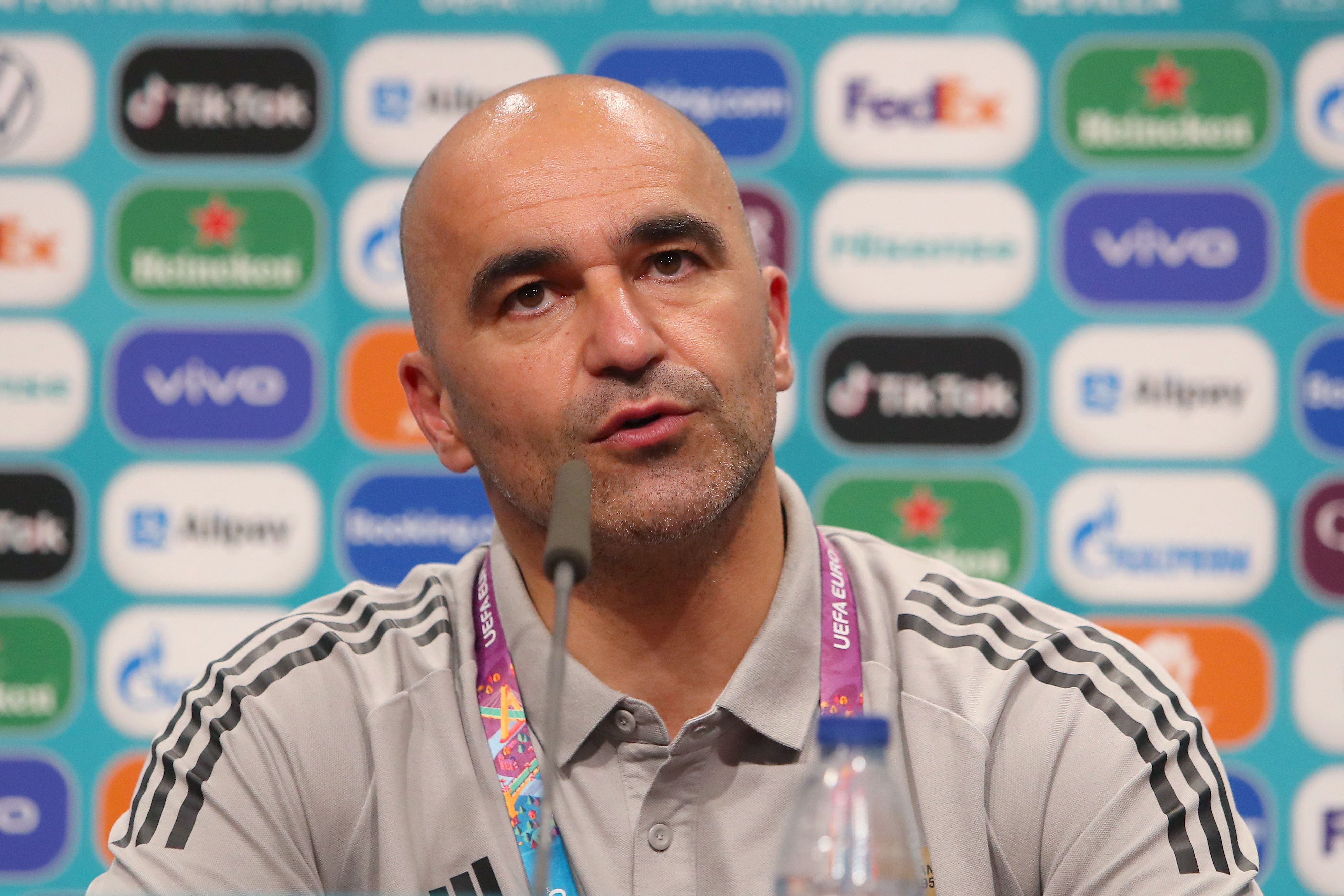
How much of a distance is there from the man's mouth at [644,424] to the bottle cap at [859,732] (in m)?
0.49

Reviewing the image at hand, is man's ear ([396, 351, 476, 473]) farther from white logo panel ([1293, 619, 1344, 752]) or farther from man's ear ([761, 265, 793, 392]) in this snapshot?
white logo panel ([1293, 619, 1344, 752])

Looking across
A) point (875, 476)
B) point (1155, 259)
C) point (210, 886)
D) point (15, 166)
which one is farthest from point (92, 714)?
point (1155, 259)

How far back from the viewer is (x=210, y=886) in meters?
1.29

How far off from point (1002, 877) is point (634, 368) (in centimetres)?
65

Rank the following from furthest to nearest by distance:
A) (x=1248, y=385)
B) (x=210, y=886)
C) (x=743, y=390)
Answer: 1. (x=1248, y=385)
2. (x=743, y=390)
3. (x=210, y=886)

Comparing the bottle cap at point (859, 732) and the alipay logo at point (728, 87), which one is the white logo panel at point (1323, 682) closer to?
the alipay logo at point (728, 87)

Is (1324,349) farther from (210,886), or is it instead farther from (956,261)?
(210,886)

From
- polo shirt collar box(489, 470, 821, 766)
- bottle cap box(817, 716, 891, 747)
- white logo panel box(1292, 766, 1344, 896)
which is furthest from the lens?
white logo panel box(1292, 766, 1344, 896)

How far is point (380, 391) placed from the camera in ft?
8.20

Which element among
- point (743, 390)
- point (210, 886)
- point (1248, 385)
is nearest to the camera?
point (210, 886)

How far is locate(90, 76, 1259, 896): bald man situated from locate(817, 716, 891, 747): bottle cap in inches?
18.5

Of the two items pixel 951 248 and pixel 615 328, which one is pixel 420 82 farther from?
pixel 615 328

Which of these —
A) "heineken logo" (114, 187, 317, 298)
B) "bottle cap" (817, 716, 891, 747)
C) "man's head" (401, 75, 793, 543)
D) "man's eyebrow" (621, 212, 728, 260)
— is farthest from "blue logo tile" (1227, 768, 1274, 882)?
"heineken logo" (114, 187, 317, 298)

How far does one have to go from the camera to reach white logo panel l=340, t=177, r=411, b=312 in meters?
2.50
